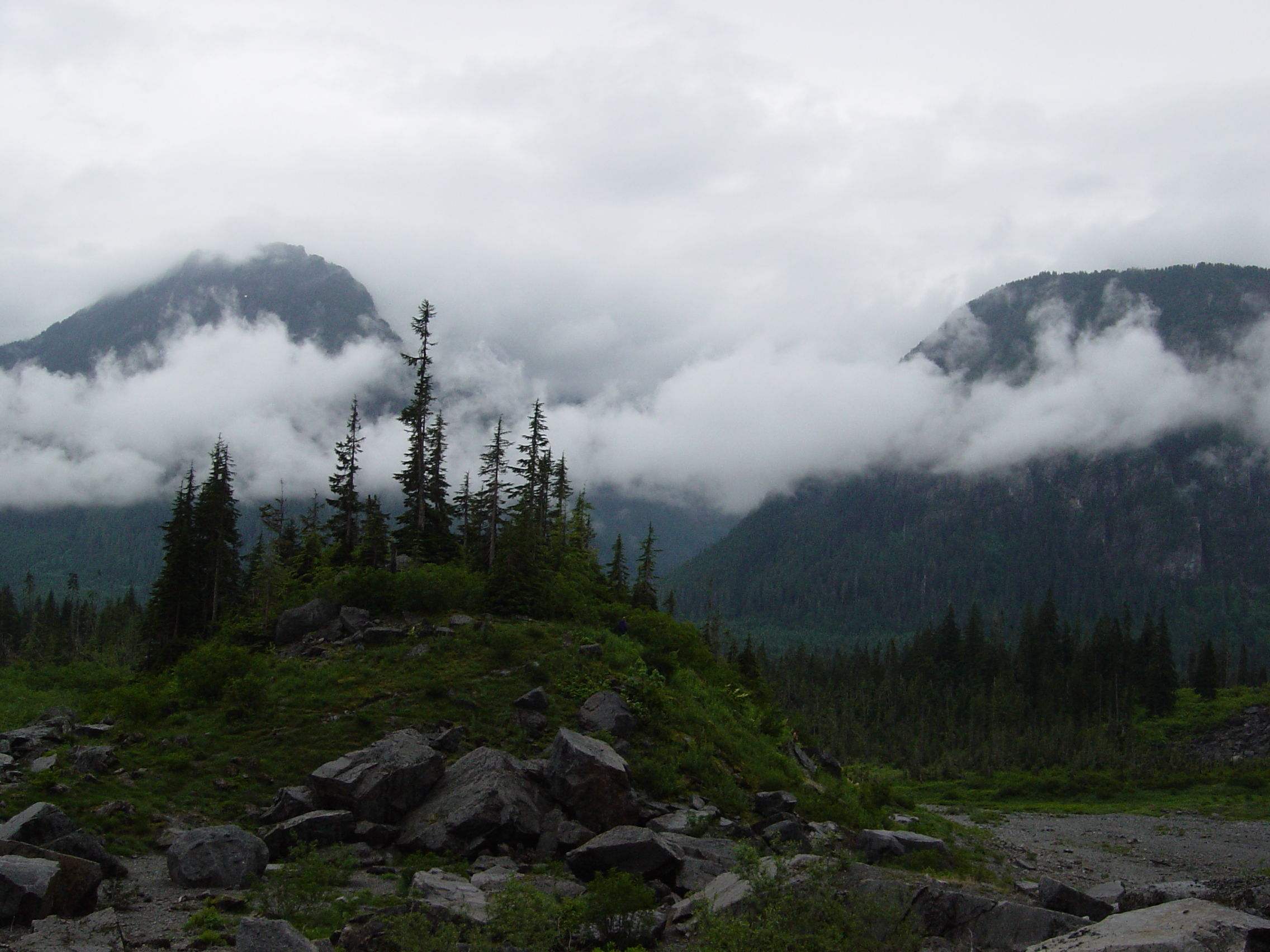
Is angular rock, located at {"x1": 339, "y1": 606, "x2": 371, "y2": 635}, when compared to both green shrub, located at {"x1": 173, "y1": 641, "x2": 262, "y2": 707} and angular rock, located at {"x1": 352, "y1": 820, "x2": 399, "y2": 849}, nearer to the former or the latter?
green shrub, located at {"x1": 173, "y1": 641, "x2": 262, "y2": 707}

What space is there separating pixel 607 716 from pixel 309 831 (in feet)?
40.4

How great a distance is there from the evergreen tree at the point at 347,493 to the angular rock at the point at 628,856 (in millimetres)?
37503

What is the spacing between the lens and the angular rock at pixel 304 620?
44344 mm

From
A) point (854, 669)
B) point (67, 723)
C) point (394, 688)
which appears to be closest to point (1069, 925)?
point (394, 688)

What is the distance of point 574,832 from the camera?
26453mm

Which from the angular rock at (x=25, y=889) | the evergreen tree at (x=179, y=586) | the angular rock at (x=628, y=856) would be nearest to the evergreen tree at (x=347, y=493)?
the evergreen tree at (x=179, y=586)

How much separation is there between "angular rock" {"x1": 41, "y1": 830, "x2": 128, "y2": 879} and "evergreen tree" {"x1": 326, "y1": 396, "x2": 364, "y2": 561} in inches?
1383

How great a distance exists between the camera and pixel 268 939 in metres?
15.9

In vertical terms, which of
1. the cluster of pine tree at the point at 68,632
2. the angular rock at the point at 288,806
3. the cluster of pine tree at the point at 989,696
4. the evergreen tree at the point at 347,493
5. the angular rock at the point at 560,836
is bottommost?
the cluster of pine tree at the point at 989,696

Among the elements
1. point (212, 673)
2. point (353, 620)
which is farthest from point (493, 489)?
point (212, 673)

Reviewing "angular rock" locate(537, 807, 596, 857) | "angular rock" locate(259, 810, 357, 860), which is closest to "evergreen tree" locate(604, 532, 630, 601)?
"angular rock" locate(537, 807, 596, 857)

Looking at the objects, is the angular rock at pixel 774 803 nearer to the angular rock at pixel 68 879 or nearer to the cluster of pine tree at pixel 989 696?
the angular rock at pixel 68 879

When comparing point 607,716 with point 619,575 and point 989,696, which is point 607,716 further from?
point 989,696

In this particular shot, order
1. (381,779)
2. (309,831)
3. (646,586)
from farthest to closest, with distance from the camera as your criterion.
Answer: (646,586) < (381,779) < (309,831)
